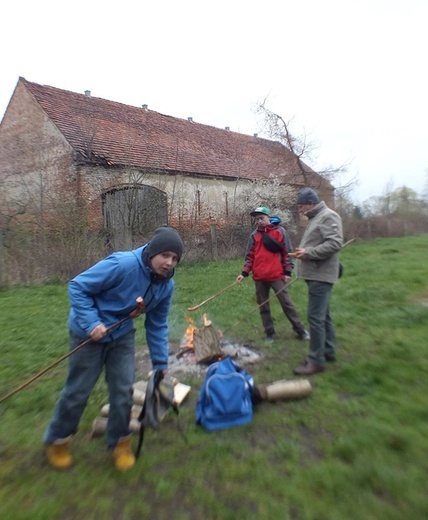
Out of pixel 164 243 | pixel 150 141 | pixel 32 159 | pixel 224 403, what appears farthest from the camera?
pixel 150 141

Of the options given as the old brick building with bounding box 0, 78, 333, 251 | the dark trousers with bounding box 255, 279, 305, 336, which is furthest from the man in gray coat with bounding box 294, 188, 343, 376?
the old brick building with bounding box 0, 78, 333, 251

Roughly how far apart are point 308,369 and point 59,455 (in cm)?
260

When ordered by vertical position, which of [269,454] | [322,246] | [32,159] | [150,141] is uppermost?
[150,141]

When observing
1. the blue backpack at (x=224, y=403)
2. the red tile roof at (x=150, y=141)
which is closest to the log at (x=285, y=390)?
the blue backpack at (x=224, y=403)

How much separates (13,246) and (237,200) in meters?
13.5

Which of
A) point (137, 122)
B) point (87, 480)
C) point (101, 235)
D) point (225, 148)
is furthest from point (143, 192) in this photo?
point (87, 480)

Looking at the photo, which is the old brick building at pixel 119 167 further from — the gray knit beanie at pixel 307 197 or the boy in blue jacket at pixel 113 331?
the boy in blue jacket at pixel 113 331

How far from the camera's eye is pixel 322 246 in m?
4.29

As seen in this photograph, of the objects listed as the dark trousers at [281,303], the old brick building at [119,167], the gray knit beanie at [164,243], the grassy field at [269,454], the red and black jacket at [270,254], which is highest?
the old brick building at [119,167]

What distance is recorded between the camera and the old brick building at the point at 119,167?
15.1 meters

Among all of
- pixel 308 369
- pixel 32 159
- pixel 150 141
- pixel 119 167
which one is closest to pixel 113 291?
pixel 308 369

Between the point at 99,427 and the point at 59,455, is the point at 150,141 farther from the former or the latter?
the point at 59,455

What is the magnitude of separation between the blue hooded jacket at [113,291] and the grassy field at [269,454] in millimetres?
1014

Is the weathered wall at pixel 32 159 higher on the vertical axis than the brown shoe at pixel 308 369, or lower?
higher
